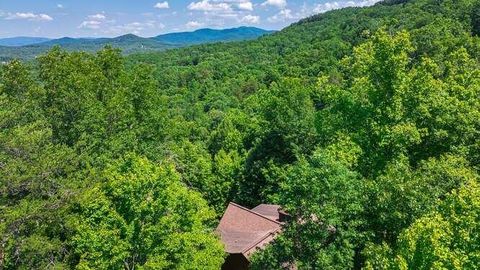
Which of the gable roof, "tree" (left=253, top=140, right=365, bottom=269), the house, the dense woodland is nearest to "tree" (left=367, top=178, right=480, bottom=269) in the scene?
the dense woodland

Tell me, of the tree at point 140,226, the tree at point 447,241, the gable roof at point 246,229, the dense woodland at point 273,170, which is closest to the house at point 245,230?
the gable roof at point 246,229

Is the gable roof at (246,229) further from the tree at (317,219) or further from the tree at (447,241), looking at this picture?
the tree at (447,241)

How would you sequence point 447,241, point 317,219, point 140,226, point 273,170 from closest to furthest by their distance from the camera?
point 447,241 < point 317,219 < point 140,226 < point 273,170

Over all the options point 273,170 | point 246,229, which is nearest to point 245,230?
point 246,229

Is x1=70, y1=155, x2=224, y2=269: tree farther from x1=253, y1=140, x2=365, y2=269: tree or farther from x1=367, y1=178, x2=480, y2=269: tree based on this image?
x1=367, y1=178, x2=480, y2=269: tree

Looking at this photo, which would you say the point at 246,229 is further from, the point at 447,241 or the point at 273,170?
the point at 447,241

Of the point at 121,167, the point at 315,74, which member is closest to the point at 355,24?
the point at 315,74

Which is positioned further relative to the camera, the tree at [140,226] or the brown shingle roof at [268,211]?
the brown shingle roof at [268,211]
